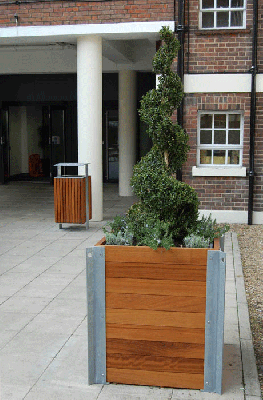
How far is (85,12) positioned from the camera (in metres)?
10.9

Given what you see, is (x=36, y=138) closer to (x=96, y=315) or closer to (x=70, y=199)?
(x=70, y=199)

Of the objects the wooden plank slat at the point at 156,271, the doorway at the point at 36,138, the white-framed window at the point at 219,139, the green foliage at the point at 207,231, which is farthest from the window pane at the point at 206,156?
the doorway at the point at 36,138

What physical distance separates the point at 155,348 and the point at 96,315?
479 mm

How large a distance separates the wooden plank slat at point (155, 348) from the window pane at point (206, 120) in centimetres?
808

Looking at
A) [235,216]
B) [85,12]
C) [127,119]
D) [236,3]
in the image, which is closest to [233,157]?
[235,216]

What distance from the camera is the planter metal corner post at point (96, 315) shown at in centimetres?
393

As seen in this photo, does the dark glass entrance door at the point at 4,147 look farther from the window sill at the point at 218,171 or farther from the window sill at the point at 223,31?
the window sill at the point at 223,31

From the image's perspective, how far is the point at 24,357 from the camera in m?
4.49

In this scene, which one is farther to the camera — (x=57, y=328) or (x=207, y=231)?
(x=57, y=328)

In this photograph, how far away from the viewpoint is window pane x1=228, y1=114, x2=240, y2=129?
1138 centimetres

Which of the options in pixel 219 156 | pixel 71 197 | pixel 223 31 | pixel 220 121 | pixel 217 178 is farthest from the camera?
pixel 219 156

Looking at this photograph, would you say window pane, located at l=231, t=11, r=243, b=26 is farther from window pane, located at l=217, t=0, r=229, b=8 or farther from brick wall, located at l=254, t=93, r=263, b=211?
brick wall, located at l=254, t=93, r=263, b=211

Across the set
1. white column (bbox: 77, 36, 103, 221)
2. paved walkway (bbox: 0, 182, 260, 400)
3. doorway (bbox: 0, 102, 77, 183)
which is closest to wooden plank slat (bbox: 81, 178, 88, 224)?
paved walkway (bbox: 0, 182, 260, 400)

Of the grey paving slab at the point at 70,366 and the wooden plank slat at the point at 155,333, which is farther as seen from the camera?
the grey paving slab at the point at 70,366
